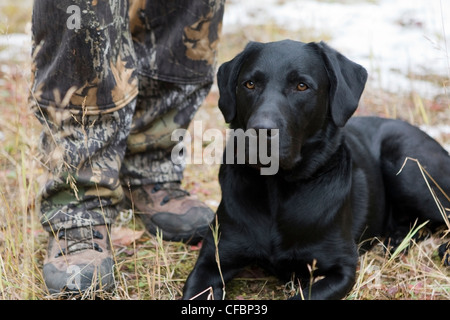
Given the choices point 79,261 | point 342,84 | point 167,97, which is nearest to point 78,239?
point 79,261

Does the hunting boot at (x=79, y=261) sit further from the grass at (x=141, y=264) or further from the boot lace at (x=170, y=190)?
the boot lace at (x=170, y=190)

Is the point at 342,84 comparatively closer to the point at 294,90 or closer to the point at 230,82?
the point at 294,90

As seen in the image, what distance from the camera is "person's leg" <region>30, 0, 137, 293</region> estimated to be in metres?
2.64

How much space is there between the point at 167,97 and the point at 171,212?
0.72 metres

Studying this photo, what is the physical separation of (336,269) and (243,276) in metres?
0.56

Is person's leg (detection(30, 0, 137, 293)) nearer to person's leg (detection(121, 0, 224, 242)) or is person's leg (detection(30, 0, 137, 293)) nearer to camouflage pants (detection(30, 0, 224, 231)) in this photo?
camouflage pants (detection(30, 0, 224, 231))

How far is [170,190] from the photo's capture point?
3787mm

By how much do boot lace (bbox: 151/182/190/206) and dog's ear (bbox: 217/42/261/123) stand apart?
93 centimetres

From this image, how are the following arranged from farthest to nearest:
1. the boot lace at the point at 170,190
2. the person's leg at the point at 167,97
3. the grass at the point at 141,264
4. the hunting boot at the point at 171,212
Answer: the boot lace at the point at 170,190 < the hunting boot at the point at 171,212 < the person's leg at the point at 167,97 < the grass at the point at 141,264

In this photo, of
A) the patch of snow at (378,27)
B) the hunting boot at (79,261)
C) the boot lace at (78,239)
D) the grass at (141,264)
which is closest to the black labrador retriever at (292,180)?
the grass at (141,264)

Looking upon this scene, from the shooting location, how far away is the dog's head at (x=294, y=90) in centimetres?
268

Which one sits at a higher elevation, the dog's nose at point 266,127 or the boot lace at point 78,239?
the dog's nose at point 266,127

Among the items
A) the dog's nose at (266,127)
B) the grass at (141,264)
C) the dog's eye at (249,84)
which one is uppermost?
the dog's eye at (249,84)


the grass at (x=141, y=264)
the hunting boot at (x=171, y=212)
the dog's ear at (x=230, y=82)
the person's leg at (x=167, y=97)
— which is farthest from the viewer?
the hunting boot at (x=171, y=212)
